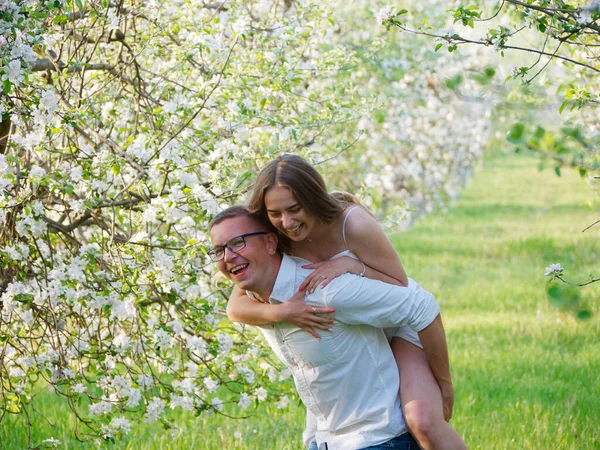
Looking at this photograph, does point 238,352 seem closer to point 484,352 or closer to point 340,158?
point 484,352

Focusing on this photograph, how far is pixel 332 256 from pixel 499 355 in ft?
13.2

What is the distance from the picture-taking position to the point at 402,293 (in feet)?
8.86

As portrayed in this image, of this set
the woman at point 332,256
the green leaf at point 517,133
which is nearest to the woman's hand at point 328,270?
the woman at point 332,256

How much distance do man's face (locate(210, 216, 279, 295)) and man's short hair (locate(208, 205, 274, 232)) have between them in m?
0.01

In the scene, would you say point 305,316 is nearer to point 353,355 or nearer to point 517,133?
point 353,355

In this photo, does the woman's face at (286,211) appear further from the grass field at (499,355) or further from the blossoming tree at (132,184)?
the grass field at (499,355)

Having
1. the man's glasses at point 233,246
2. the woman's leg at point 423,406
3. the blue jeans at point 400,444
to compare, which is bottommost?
the blue jeans at point 400,444

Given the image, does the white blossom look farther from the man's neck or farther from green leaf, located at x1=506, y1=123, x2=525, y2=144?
green leaf, located at x1=506, y1=123, x2=525, y2=144

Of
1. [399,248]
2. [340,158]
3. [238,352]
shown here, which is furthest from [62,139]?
[399,248]

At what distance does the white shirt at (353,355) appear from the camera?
2680 millimetres

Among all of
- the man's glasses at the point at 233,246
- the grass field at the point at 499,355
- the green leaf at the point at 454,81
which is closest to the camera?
the green leaf at the point at 454,81

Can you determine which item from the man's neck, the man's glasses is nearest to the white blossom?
the man's neck

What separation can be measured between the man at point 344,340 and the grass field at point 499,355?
0.53 m

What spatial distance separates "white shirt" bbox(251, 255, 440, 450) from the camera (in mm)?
2680
